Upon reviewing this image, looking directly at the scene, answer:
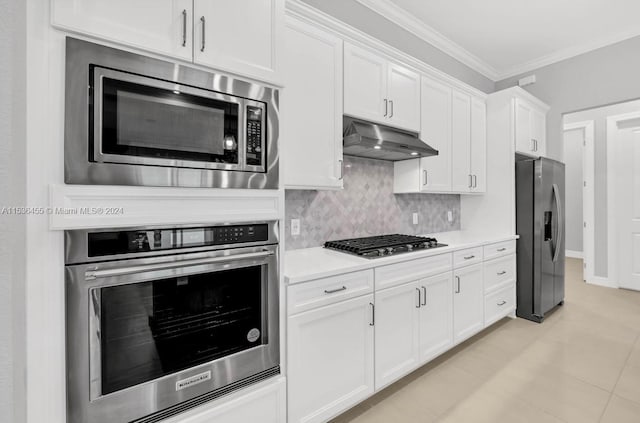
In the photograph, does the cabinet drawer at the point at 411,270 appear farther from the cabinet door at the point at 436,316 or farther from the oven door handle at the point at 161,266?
the oven door handle at the point at 161,266

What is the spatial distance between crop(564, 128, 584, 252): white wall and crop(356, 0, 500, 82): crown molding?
369 cm

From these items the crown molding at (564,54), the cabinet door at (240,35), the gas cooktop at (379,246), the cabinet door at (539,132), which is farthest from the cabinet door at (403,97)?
the crown molding at (564,54)

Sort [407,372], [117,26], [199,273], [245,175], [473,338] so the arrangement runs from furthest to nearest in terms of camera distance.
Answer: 1. [473,338]
2. [407,372]
3. [245,175]
4. [199,273]
5. [117,26]

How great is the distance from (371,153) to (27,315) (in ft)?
7.73

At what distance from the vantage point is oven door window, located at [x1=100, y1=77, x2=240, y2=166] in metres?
1.09

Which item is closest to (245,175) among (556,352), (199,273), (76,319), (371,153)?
(199,273)

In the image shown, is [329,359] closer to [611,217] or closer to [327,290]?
[327,290]

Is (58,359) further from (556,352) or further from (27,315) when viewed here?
(556,352)

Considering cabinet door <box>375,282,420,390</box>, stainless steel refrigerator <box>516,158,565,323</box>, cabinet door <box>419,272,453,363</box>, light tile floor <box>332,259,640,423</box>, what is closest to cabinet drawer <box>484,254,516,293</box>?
stainless steel refrigerator <box>516,158,565,323</box>

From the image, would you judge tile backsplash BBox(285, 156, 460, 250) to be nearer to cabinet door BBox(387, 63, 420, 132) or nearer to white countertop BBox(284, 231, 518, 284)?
white countertop BBox(284, 231, 518, 284)

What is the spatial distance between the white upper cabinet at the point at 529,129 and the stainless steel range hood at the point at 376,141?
5.17ft

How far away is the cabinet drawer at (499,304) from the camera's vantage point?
118 inches

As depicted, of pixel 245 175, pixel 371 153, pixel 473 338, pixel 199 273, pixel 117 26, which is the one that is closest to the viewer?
pixel 117 26

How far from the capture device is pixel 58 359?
988 mm
